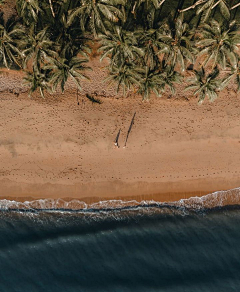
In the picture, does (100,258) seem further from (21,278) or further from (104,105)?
(104,105)

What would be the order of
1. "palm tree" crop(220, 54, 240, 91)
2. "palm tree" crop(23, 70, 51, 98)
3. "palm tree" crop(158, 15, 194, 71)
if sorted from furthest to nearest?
"palm tree" crop(23, 70, 51, 98)
"palm tree" crop(220, 54, 240, 91)
"palm tree" crop(158, 15, 194, 71)

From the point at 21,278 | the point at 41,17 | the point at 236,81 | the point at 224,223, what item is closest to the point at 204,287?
the point at 224,223

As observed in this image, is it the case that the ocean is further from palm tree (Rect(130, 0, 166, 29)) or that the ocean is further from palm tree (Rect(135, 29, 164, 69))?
palm tree (Rect(130, 0, 166, 29))

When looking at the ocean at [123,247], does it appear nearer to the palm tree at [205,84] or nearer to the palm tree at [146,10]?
the palm tree at [205,84]

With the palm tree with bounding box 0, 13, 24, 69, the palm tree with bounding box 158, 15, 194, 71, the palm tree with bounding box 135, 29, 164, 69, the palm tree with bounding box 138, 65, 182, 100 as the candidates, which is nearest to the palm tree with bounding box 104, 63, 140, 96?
the palm tree with bounding box 138, 65, 182, 100

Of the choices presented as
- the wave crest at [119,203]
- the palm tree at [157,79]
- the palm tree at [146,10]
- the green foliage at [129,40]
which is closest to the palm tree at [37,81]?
the green foliage at [129,40]

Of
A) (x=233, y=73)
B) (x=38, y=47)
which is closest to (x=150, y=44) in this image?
(x=233, y=73)
